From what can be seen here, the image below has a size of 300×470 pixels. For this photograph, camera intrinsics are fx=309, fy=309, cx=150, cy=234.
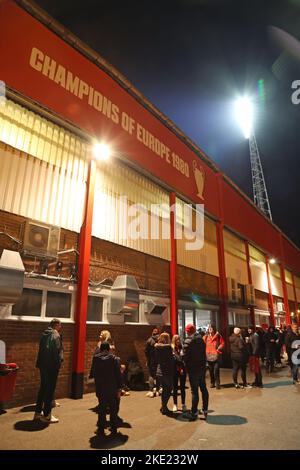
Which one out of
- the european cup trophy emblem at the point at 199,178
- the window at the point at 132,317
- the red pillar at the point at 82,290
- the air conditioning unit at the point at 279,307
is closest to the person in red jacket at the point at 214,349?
the window at the point at 132,317

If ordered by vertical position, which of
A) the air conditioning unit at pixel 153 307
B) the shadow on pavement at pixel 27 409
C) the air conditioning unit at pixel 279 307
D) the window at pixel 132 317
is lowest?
the shadow on pavement at pixel 27 409

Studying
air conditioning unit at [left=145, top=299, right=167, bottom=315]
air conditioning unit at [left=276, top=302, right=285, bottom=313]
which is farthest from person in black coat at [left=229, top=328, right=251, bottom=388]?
air conditioning unit at [left=276, top=302, right=285, bottom=313]

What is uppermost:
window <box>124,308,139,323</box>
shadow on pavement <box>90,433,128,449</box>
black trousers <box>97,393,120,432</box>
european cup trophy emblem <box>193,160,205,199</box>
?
european cup trophy emblem <box>193,160,205,199</box>

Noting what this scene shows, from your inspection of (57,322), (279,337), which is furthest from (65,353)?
(279,337)

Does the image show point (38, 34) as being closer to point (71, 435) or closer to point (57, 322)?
point (57, 322)

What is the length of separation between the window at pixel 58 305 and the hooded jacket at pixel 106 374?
321 centimetres

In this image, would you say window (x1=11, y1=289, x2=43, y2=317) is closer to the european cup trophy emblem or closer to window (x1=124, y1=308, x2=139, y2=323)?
window (x1=124, y1=308, x2=139, y2=323)

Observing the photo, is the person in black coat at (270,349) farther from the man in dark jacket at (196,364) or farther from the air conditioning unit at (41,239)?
the air conditioning unit at (41,239)

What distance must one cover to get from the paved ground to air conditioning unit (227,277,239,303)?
9.41 meters

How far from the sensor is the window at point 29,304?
24.7ft

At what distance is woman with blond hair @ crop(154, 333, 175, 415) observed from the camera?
21.5 ft
